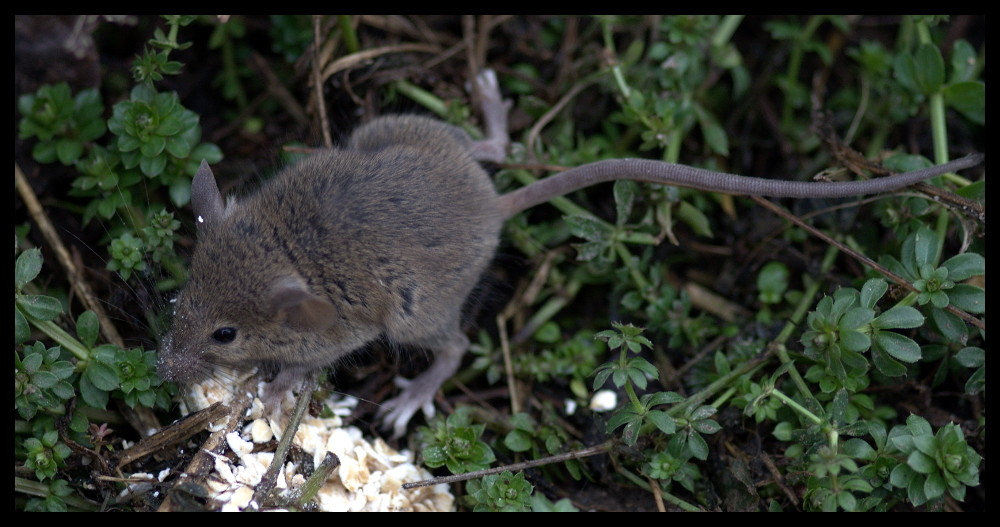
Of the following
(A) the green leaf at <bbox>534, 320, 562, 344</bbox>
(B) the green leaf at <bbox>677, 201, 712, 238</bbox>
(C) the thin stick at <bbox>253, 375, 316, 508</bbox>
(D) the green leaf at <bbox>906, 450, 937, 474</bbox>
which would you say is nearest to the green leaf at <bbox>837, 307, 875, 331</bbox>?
(D) the green leaf at <bbox>906, 450, 937, 474</bbox>

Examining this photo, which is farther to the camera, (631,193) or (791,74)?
(791,74)

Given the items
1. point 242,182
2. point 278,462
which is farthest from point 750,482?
point 242,182

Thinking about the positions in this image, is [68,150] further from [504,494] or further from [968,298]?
[968,298]

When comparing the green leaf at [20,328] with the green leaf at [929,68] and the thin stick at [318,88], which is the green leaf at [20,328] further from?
the green leaf at [929,68]

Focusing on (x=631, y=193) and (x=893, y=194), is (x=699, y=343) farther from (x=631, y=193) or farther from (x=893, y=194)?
(x=893, y=194)

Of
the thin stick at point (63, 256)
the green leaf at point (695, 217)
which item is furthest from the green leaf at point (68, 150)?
the green leaf at point (695, 217)
